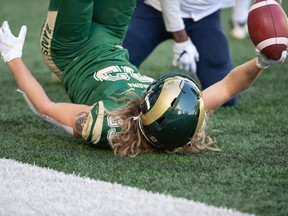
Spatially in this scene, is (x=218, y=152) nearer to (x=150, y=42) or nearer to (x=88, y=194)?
(x=88, y=194)

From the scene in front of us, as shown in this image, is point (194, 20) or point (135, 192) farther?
point (194, 20)

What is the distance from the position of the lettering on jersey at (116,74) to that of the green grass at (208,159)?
34 centimetres

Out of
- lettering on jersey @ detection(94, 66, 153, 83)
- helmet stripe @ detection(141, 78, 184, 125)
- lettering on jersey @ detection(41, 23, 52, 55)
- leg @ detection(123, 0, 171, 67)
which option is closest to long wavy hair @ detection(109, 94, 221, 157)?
helmet stripe @ detection(141, 78, 184, 125)

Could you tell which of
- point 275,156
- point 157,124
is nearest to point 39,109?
point 157,124

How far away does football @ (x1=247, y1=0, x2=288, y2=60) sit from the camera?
3164 mm

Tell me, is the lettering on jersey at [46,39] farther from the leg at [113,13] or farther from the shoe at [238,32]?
the shoe at [238,32]

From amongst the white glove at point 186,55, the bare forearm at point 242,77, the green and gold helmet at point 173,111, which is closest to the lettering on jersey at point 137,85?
the green and gold helmet at point 173,111

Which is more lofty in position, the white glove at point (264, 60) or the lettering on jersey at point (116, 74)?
the white glove at point (264, 60)

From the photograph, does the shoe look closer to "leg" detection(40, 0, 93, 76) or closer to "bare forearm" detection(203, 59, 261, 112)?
"leg" detection(40, 0, 93, 76)

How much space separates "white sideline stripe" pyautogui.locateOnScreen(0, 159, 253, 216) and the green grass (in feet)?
0.28

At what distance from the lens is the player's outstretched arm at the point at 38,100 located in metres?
3.31

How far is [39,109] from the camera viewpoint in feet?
11.3

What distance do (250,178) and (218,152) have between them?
1.52 ft

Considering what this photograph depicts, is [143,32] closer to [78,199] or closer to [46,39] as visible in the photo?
[46,39]
